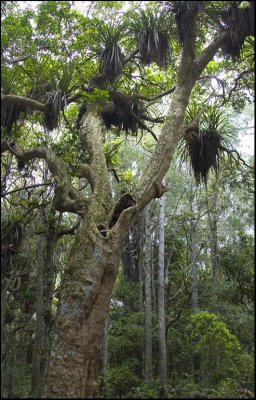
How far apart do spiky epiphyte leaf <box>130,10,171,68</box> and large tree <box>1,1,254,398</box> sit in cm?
1

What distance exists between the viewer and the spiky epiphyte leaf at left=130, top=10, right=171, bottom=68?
5.88 metres

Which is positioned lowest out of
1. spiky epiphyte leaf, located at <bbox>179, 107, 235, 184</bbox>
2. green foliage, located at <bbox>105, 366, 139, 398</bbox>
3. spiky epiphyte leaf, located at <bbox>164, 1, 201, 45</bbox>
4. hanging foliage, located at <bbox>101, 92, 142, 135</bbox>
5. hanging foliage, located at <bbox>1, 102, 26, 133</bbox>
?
green foliage, located at <bbox>105, 366, 139, 398</bbox>

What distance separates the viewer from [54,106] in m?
5.67

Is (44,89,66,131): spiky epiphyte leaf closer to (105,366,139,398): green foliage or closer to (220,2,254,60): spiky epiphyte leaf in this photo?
(220,2,254,60): spiky epiphyte leaf

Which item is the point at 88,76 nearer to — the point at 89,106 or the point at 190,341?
the point at 89,106

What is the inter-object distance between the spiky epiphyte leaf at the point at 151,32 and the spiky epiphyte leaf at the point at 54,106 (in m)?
1.37

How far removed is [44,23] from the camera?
6035mm

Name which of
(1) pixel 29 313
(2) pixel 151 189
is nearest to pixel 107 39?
(2) pixel 151 189

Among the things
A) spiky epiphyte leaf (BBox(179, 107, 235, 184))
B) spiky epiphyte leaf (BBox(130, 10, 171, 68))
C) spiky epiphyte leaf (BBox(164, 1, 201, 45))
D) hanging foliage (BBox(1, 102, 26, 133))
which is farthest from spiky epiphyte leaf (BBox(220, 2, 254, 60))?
hanging foliage (BBox(1, 102, 26, 133))

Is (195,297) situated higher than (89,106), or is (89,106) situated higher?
(89,106)

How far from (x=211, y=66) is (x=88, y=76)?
2.15 m

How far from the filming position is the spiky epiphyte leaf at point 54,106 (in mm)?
5676

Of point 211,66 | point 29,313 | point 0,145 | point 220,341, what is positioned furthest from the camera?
point 29,313

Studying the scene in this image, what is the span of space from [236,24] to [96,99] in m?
2.04
